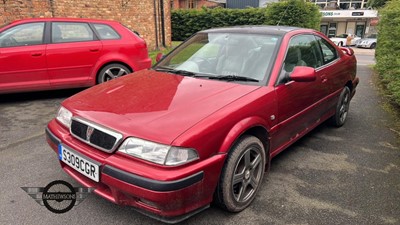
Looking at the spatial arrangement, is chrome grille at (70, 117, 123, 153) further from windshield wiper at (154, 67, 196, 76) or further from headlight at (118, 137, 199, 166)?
windshield wiper at (154, 67, 196, 76)

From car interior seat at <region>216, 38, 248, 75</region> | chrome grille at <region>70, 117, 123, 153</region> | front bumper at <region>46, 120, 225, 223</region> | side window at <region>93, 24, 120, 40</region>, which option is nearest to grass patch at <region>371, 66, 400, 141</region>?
car interior seat at <region>216, 38, 248, 75</region>

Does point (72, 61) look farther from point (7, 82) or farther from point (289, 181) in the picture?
point (289, 181)

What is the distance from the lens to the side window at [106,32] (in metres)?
5.96

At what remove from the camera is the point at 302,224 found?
8.09 ft

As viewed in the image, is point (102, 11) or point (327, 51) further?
point (102, 11)

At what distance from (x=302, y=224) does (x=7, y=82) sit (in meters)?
5.23

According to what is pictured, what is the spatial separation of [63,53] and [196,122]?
13.9 feet

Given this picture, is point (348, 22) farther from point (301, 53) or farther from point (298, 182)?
point (298, 182)

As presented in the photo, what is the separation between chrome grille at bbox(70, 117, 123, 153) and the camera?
2.19 meters

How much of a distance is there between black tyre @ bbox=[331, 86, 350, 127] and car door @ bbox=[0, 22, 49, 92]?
488 centimetres

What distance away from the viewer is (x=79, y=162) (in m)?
2.34

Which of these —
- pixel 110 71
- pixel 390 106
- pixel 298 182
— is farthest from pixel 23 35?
pixel 390 106

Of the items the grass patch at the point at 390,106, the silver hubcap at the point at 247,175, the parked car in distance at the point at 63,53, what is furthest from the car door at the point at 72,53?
the grass patch at the point at 390,106

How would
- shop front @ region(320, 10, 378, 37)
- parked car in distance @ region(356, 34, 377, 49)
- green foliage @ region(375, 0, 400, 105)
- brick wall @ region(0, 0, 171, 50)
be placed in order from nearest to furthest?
green foliage @ region(375, 0, 400, 105)
brick wall @ region(0, 0, 171, 50)
parked car in distance @ region(356, 34, 377, 49)
shop front @ region(320, 10, 378, 37)
